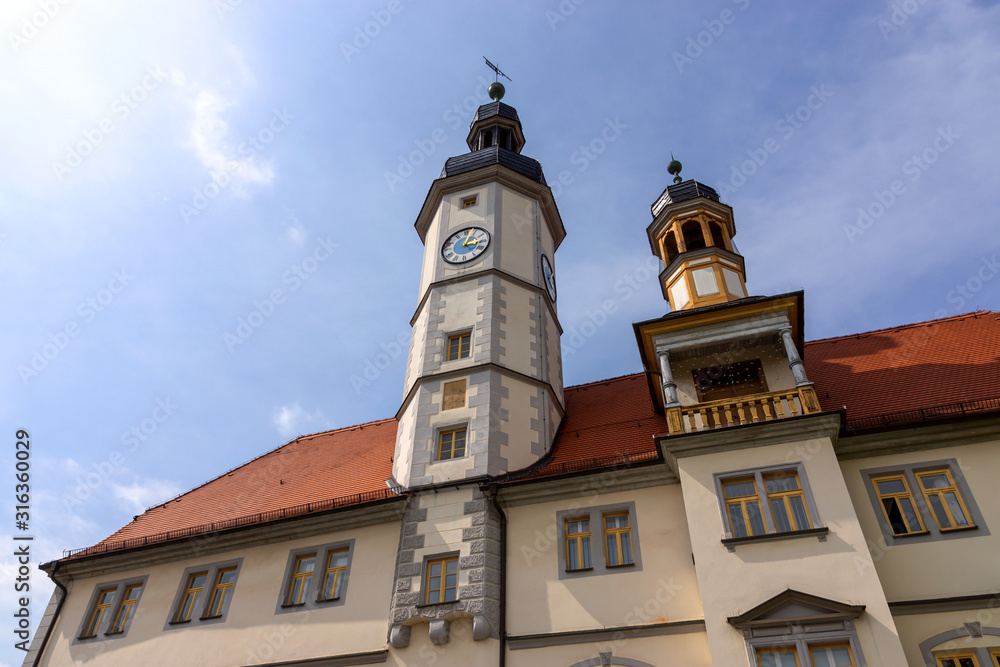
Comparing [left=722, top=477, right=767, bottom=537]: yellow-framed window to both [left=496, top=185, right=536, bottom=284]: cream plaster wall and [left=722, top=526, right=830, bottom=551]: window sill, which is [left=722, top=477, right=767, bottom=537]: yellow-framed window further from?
[left=496, top=185, right=536, bottom=284]: cream plaster wall

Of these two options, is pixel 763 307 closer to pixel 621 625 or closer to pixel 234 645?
pixel 621 625

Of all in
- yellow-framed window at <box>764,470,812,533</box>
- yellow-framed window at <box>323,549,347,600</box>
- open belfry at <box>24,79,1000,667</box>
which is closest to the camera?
open belfry at <box>24,79,1000,667</box>

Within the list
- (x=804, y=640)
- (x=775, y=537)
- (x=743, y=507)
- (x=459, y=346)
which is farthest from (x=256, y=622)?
(x=804, y=640)

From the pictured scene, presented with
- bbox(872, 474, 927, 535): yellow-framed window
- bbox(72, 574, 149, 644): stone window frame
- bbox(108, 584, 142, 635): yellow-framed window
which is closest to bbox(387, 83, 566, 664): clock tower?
bbox(72, 574, 149, 644): stone window frame

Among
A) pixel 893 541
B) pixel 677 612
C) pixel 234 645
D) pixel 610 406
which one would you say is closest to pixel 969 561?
pixel 893 541

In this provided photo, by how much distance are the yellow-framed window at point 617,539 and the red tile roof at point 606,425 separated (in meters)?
1.25

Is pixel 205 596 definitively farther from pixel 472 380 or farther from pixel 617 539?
pixel 617 539

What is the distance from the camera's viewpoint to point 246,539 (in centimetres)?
1856

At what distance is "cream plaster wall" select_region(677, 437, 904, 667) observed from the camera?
40.2ft

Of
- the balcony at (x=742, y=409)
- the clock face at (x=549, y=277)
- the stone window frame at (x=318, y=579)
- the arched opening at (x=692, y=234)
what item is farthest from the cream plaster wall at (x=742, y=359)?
the stone window frame at (x=318, y=579)

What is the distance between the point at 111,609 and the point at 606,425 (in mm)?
13640

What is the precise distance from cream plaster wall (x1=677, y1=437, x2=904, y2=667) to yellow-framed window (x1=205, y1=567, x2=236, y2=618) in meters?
11.2

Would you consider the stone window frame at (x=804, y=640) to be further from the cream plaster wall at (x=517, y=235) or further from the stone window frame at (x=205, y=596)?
the cream plaster wall at (x=517, y=235)

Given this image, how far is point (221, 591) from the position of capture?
1809 cm
